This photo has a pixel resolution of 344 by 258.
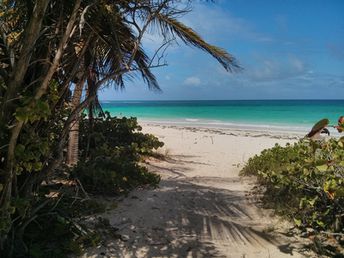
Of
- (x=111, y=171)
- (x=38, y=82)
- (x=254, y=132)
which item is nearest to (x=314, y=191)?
(x=111, y=171)

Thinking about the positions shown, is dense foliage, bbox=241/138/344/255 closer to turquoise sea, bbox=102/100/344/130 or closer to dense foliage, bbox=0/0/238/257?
dense foliage, bbox=0/0/238/257

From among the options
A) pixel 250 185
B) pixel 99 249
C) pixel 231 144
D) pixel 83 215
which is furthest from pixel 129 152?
pixel 231 144

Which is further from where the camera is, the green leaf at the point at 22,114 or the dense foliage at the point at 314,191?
the dense foliage at the point at 314,191

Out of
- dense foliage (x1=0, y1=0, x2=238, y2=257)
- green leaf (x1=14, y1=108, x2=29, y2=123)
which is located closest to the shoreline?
dense foliage (x1=0, y1=0, x2=238, y2=257)

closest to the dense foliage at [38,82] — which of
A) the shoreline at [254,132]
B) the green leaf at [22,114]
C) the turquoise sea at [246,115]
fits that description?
the green leaf at [22,114]

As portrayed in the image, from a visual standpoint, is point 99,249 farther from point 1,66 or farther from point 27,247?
point 1,66

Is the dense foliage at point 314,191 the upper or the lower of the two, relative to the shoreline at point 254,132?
upper

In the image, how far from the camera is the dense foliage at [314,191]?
3.42 m

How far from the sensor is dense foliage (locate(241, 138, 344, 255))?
135 inches

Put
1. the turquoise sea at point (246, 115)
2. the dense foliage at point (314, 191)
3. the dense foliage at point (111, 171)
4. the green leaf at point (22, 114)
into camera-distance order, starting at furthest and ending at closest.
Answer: the turquoise sea at point (246, 115) < the dense foliage at point (111, 171) < the dense foliage at point (314, 191) < the green leaf at point (22, 114)

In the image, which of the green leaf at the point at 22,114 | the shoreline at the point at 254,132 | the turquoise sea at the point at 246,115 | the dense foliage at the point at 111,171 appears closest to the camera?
the green leaf at the point at 22,114

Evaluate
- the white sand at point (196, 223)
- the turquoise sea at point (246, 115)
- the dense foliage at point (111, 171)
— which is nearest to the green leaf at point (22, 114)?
the white sand at point (196, 223)

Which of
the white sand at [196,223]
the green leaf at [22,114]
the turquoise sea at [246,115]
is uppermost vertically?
the green leaf at [22,114]

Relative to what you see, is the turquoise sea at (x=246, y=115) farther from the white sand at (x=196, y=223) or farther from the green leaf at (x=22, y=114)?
the green leaf at (x=22, y=114)
